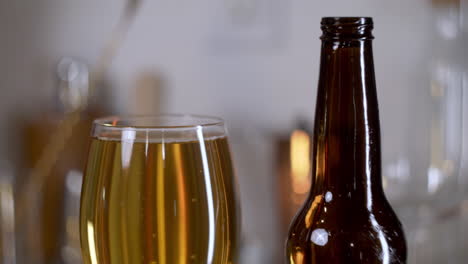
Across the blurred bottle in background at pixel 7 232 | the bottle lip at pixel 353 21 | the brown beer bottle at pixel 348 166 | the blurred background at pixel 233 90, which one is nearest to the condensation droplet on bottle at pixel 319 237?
the brown beer bottle at pixel 348 166

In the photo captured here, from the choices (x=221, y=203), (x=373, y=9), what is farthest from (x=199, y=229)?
(x=373, y=9)

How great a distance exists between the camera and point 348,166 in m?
0.31

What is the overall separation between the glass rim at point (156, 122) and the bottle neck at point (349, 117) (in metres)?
0.06

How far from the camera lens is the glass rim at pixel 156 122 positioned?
0.96 ft

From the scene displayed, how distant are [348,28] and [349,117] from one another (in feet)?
0.15

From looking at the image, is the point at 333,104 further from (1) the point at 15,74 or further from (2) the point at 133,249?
(1) the point at 15,74

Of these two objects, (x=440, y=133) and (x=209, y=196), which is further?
(x=440, y=133)

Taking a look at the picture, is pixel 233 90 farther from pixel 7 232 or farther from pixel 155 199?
pixel 155 199

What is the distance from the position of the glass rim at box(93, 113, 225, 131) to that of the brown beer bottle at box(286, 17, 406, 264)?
6 cm

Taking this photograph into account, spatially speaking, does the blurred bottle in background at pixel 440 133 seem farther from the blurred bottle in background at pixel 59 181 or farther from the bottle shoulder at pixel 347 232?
the bottle shoulder at pixel 347 232

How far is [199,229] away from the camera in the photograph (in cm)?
29

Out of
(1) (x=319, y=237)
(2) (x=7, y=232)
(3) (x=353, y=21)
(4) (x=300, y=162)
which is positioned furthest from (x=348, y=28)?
(2) (x=7, y=232)

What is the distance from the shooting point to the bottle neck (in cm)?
30

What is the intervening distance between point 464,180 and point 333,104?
2.12ft
